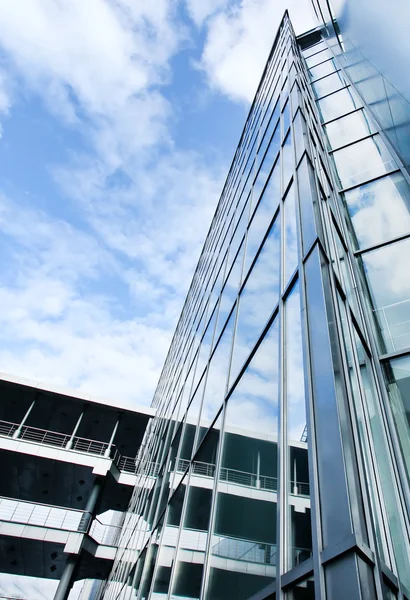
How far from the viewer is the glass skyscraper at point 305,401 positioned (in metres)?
2.65

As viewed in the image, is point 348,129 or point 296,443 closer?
point 296,443

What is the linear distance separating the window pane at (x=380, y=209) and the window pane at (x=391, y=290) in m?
0.33

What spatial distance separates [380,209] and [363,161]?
183 centimetres

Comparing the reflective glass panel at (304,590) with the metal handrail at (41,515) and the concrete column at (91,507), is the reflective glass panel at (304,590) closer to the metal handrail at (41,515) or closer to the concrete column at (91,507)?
the metal handrail at (41,515)

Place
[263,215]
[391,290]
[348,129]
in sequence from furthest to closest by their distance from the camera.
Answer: [348,129] < [263,215] < [391,290]

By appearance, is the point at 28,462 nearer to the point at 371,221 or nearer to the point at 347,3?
the point at 371,221

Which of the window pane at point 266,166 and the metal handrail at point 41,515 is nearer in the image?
the window pane at point 266,166

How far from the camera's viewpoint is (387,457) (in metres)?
3.34

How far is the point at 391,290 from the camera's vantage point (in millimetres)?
5047

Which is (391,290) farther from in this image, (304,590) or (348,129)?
(348,129)

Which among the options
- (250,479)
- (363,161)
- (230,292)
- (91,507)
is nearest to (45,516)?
(91,507)

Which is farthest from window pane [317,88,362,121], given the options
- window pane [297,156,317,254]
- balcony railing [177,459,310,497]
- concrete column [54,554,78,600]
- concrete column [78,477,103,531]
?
concrete column [54,554,78,600]

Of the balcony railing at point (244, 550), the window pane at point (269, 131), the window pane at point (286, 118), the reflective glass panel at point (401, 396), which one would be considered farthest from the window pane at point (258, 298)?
the window pane at point (269, 131)

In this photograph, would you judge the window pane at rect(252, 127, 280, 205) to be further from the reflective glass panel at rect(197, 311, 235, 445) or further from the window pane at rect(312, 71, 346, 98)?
the window pane at rect(312, 71, 346, 98)
